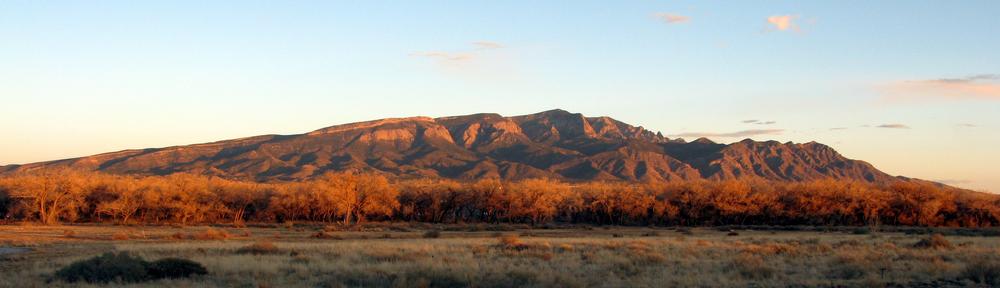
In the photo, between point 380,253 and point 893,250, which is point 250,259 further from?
point 893,250

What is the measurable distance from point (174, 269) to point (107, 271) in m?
1.76

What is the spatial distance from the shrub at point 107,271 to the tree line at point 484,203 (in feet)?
183

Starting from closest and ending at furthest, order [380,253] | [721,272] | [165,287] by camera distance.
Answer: [165,287] → [721,272] → [380,253]

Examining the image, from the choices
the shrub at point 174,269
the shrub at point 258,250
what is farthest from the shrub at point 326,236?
the shrub at point 174,269

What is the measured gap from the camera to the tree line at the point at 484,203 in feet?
253

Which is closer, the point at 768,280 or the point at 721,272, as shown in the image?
the point at 768,280

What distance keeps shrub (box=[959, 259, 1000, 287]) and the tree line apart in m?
56.3

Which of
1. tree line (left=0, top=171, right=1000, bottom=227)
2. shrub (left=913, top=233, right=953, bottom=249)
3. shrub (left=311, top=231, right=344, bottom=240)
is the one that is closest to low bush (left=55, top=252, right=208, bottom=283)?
shrub (left=913, top=233, right=953, bottom=249)

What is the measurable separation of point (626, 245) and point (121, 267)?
2111cm

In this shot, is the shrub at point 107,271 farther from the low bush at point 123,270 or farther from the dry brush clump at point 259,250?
the dry brush clump at point 259,250

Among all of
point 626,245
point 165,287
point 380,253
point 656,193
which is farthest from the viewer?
Result: point 656,193

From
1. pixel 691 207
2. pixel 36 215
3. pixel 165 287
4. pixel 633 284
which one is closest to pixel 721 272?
pixel 633 284

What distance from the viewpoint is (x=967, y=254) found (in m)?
30.4

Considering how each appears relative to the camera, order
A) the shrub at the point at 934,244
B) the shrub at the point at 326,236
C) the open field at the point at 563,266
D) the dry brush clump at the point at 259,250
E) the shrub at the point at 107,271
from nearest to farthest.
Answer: the open field at the point at 563,266
the shrub at the point at 107,271
the dry brush clump at the point at 259,250
the shrub at the point at 934,244
the shrub at the point at 326,236
